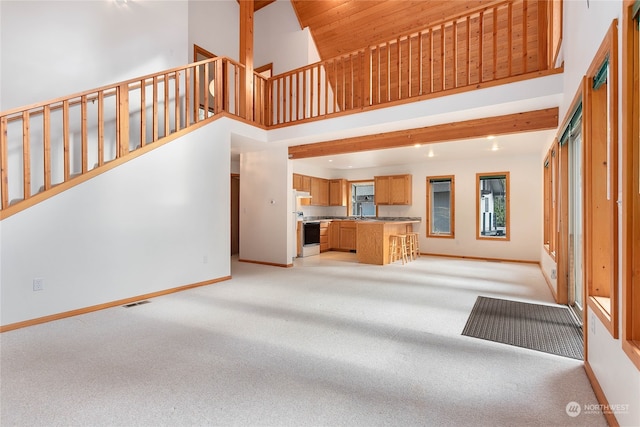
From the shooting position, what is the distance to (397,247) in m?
6.98

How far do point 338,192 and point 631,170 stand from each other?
26.4ft

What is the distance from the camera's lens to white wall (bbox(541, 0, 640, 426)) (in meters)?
1.41

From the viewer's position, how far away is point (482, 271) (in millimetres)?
5840

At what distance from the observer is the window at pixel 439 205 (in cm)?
794

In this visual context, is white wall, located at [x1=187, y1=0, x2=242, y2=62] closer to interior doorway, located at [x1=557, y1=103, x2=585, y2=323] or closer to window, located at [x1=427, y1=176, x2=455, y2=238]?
window, located at [x1=427, y1=176, x2=455, y2=238]

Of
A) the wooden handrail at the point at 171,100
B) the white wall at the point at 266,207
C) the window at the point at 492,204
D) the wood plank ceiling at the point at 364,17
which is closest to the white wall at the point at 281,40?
the wood plank ceiling at the point at 364,17

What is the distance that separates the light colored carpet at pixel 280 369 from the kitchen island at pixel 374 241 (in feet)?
8.58

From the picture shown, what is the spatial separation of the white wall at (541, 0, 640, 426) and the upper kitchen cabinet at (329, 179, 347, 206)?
666cm

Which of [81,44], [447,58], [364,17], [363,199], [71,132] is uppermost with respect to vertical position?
[364,17]

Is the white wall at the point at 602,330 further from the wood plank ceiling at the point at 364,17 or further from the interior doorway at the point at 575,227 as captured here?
the wood plank ceiling at the point at 364,17

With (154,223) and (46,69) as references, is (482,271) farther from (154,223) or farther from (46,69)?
(46,69)

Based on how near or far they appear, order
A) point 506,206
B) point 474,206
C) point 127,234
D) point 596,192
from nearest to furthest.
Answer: point 596,192 < point 127,234 < point 506,206 < point 474,206

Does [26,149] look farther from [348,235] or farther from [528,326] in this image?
[348,235]

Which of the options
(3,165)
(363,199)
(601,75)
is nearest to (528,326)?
(601,75)
